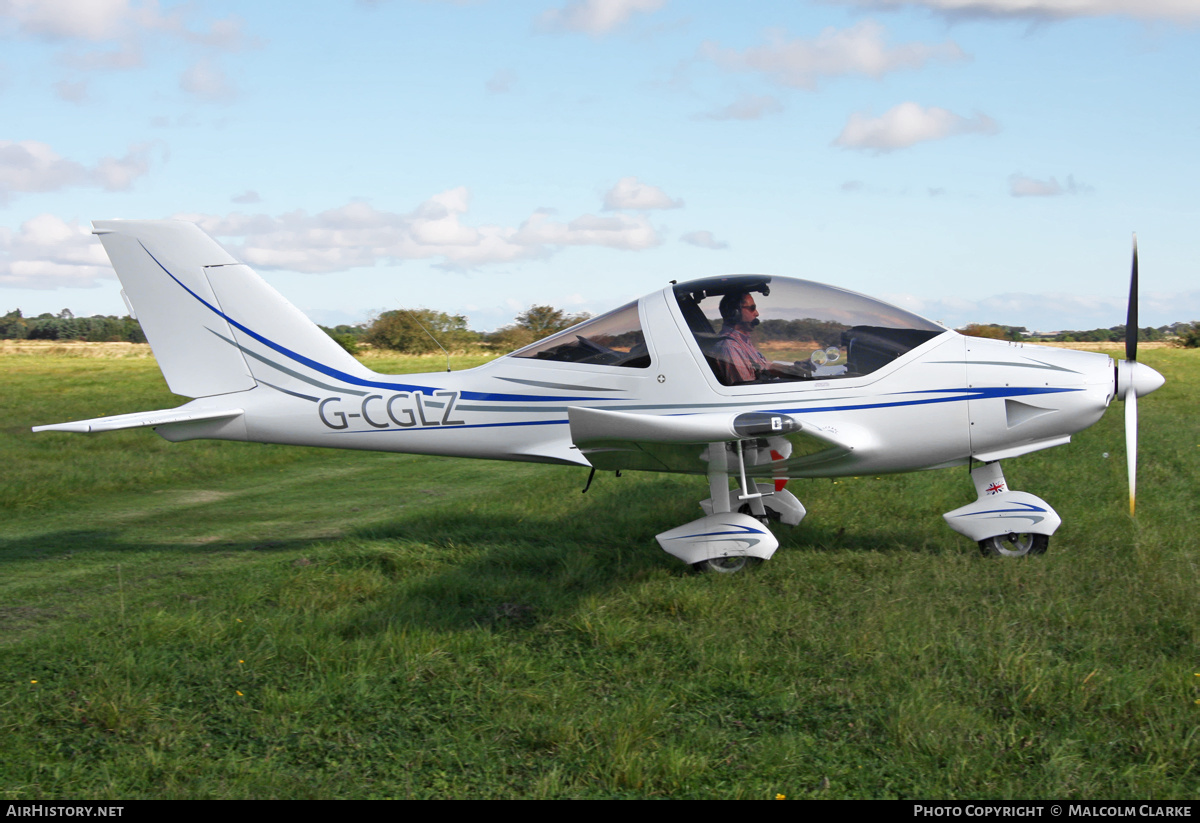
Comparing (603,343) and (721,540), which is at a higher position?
(603,343)

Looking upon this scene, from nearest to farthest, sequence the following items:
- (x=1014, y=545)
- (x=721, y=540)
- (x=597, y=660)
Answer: (x=597, y=660)
(x=721, y=540)
(x=1014, y=545)

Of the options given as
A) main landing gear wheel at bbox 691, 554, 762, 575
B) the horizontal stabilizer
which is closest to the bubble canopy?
main landing gear wheel at bbox 691, 554, 762, 575

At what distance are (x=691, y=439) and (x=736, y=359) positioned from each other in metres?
1.18

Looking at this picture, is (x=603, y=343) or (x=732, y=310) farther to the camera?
(x=603, y=343)

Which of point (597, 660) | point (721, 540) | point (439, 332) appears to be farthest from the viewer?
point (439, 332)

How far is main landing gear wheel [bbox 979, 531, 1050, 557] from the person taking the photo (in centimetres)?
644

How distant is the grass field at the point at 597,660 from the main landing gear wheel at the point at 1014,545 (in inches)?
4.5

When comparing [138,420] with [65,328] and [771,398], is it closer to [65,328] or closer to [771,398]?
[771,398]

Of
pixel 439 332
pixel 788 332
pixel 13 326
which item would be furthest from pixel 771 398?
pixel 13 326

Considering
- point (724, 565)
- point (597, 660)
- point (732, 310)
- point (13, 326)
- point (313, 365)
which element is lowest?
point (597, 660)

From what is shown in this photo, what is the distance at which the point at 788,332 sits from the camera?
6.34m
